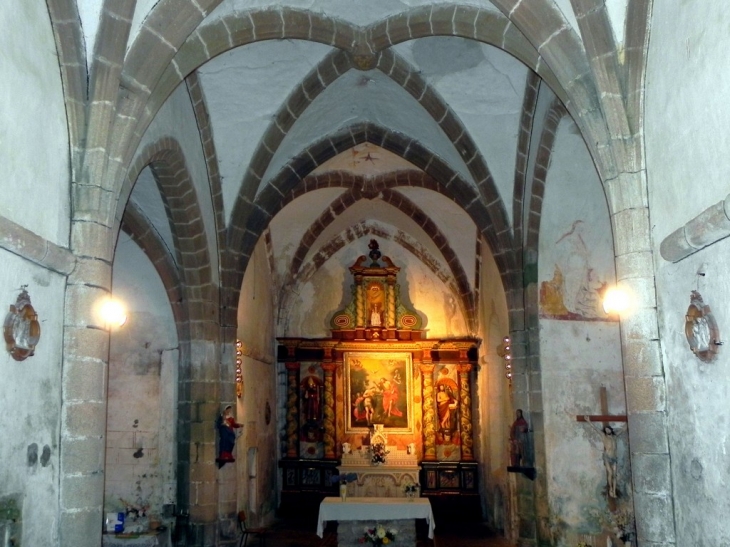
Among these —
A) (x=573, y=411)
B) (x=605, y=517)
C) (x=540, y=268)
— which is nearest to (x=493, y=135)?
(x=540, y=268)

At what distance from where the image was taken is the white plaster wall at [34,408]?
5281 millimetres

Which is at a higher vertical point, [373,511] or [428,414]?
[428,414]

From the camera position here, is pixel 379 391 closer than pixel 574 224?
No

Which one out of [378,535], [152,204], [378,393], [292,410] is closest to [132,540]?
[378,535]

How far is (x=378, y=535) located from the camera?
10680 millimetres

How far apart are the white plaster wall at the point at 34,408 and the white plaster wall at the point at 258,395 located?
6073mm

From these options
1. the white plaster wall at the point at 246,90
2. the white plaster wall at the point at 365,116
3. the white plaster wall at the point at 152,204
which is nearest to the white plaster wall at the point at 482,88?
the white plaster wall at the point at 365,116

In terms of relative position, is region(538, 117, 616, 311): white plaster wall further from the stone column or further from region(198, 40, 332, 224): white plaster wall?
the stone column

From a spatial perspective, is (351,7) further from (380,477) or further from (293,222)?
(380,477)

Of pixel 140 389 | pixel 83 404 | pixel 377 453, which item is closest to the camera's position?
pixel 83 404

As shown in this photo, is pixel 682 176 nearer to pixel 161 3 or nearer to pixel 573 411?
→ pixel 161 3

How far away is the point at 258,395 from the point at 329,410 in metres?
2.10

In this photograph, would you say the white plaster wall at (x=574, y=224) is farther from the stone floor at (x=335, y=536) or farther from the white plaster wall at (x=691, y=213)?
the stone floor at (x=335, y=536)

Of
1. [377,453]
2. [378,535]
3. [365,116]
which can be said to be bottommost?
[378,535]
